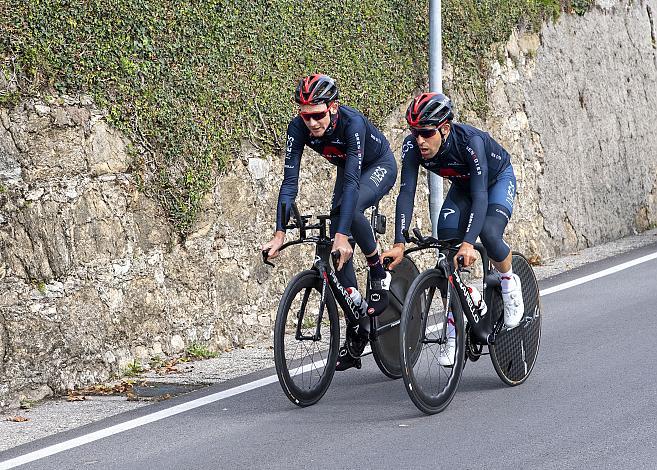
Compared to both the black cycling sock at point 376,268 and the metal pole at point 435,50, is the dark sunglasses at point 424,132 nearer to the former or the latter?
the black cycling sock at point 376,268

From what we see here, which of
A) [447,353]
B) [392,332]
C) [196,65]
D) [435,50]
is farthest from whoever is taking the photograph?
[435,50]

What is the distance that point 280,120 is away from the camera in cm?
1080

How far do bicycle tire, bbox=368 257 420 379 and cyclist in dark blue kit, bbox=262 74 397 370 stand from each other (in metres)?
0.16

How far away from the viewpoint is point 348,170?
24.2 feet

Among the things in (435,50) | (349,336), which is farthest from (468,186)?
(435,50)

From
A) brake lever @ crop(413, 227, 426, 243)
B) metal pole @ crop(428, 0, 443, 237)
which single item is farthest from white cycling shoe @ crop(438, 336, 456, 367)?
metal pole @ crop(428, 0, 443, 237)

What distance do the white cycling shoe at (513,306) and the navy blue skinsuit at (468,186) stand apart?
270mm

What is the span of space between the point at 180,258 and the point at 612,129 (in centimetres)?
897

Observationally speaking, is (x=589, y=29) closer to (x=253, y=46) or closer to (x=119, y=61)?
(x=253, y=46)

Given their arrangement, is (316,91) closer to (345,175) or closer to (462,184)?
(345,175)

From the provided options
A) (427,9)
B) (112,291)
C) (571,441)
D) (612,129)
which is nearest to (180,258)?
(112,291)

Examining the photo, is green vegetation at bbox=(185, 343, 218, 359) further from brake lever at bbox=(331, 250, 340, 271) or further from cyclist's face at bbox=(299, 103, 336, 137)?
cyclist's face at bbox=(299, 103, 336, 137)

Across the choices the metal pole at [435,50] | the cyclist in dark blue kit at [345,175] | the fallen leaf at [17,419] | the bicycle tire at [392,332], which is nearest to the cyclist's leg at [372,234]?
the cyclist in dark blue kit at [345,175]

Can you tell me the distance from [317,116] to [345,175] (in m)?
0.42
